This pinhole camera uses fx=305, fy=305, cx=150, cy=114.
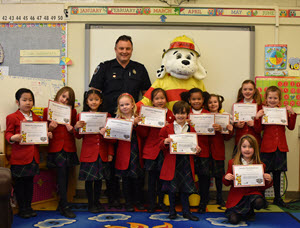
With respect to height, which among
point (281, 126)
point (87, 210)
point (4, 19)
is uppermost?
point (4, 19)

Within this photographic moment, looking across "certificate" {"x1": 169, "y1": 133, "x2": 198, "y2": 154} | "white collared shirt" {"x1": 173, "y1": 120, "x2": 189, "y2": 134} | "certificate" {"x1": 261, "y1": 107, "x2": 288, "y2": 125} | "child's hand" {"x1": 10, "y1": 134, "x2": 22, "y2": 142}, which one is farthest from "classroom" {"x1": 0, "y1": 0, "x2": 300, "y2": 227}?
"certificate" {"x1": 169, "y1": 133, "x2": 198, "y2": 154}

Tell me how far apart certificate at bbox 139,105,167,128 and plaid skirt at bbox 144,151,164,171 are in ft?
1.04

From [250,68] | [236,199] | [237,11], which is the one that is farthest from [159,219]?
[237,11]

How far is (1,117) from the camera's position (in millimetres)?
3334

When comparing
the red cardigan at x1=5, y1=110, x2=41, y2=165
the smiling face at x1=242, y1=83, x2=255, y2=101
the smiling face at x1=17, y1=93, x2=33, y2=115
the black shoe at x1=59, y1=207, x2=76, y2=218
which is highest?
the smiling face at x1=242, y1=83, x2=255, y2=101

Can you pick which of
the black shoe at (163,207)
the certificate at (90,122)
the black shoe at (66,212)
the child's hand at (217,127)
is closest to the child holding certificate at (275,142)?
the child's hand at (217,127)

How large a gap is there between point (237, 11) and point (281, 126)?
1607 millimetres

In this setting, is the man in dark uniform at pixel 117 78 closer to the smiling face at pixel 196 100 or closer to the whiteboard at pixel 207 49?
the whiteboard at pixel 207 49

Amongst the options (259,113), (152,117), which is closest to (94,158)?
(152,117)

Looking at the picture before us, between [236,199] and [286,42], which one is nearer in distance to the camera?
[236,199]

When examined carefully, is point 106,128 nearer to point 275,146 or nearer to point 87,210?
point 87,210

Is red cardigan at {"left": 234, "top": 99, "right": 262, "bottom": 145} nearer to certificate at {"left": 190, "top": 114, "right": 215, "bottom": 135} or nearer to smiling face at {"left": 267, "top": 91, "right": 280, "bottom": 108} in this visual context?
smiling face at {"left": 267, "top": 91, "right": 280, "bottom": 108}

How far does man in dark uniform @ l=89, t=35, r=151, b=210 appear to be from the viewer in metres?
3.66

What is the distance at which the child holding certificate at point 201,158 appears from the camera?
10.9 feet
